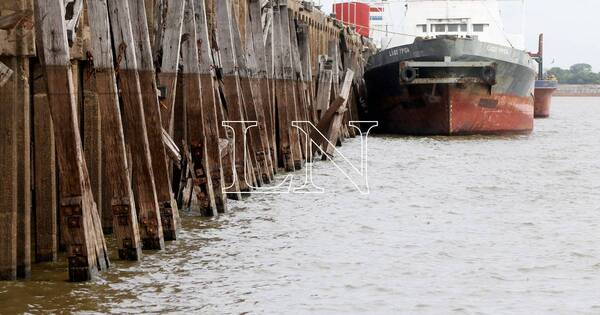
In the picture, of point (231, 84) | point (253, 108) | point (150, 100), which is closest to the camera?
point (150, 100)

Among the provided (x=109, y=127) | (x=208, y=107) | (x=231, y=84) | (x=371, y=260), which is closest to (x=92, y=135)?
(x=109, y=127)

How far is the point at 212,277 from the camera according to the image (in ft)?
30.1

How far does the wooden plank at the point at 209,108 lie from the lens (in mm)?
12688

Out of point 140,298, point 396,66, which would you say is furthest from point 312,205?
point 396,66

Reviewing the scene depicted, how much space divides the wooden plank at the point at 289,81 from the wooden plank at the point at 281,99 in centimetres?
14

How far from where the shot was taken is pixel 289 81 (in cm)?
2033

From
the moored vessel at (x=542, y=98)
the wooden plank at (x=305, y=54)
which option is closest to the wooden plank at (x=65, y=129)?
the wooden plank at (x=305, y=54)

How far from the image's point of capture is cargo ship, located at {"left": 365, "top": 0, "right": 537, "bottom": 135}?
3219 centimetres

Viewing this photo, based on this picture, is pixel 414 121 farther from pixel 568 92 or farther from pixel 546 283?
pixel 568 92

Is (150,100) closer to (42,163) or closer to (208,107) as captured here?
(42,163)

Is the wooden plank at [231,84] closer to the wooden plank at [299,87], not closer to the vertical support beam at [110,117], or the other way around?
the vertical support beam at [110,117]

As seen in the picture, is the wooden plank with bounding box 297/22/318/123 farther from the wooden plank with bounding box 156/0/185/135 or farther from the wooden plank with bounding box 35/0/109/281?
the wooden plank with bounding box 35/0/109/281

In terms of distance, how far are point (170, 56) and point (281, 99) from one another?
26.3 feet

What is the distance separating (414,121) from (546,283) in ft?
81.2
